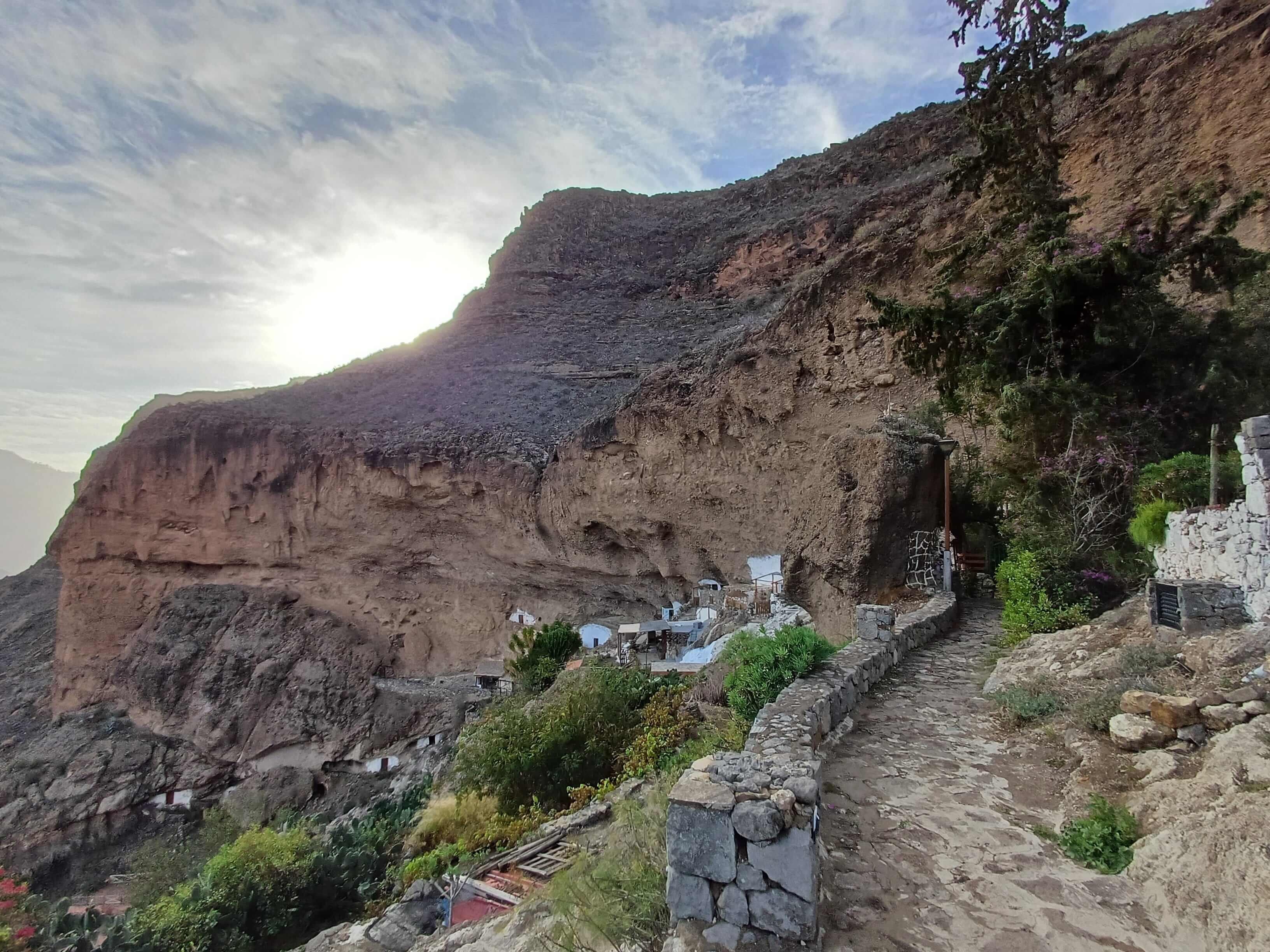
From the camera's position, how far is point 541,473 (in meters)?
19.9

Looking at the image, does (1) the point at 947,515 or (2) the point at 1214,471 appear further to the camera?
(1) the point at 947,515

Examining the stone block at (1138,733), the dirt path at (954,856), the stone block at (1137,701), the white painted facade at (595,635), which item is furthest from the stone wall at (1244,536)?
the white painted facade at (595,635)

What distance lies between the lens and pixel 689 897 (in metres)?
3.00

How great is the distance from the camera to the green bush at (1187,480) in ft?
19.2

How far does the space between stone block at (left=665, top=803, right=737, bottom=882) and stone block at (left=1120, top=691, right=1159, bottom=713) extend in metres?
3.40

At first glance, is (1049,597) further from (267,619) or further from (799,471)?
(267,619)

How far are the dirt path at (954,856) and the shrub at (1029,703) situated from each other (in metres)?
0.22

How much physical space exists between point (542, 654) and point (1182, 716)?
545 inches

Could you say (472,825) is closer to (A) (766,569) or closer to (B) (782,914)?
(B) (782,914)

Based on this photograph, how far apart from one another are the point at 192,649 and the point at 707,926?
24.4 m

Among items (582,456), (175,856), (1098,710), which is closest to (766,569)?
(582,456)

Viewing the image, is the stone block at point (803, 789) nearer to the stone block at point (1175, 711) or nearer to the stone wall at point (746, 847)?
the stone wall at point (746, 847)

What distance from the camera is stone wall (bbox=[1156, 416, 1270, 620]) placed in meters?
4.61

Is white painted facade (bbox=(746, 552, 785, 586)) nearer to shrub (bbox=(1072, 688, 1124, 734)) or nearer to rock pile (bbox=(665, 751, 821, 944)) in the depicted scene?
shrub (bbox=(1072, 688, 1124, 734))
